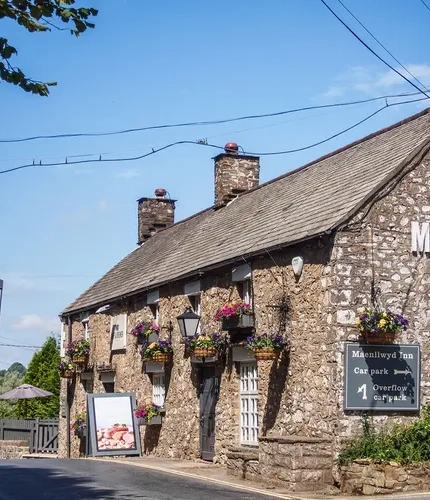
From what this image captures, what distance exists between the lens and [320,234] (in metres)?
15.6

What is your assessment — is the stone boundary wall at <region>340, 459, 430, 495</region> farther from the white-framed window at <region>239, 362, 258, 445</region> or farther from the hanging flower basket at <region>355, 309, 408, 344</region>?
the white-framed window at <region>239, 362, 258, 445</region>

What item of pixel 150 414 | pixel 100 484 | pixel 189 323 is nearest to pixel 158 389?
pixel 150 414

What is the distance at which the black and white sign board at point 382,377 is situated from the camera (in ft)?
50.3

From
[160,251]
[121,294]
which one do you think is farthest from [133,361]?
[160,251]

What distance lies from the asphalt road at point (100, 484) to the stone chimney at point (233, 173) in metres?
9.90

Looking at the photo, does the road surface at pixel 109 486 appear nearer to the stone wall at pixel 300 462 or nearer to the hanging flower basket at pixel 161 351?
the stone wall at pixel 300 462

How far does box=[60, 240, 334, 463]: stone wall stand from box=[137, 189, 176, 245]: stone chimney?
694cm

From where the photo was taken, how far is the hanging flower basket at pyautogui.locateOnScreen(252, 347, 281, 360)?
16438mm

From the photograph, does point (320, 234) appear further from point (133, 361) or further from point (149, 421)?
point (133, 361)

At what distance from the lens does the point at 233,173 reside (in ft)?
87.0

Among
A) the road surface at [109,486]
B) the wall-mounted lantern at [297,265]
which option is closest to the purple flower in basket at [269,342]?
the wall-mounted lantern at [297,265]

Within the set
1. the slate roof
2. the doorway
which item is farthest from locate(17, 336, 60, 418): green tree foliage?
the doorway

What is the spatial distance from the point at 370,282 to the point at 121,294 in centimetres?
1031

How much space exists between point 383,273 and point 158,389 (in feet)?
27.0
